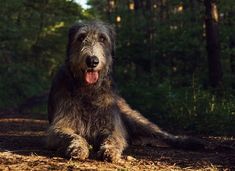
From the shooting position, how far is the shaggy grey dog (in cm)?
639

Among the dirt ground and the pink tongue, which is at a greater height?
the pink tongue

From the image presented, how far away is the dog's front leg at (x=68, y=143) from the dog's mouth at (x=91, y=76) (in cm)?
72

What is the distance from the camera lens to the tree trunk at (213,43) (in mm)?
14078

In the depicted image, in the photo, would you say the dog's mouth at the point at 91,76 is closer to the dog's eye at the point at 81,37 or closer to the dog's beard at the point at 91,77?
the dog's beard at the point at 91,77

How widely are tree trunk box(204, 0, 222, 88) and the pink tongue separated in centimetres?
812

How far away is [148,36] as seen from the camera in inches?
770

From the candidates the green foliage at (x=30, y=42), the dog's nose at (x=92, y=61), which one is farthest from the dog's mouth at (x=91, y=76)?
the green foliage at (x=30, y=42)

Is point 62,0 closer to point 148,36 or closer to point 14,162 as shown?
point 148,36

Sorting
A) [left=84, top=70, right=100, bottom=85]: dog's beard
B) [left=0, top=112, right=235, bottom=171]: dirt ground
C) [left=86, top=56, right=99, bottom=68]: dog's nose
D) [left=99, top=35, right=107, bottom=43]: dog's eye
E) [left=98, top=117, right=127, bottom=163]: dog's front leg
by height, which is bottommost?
[left=0, top=112, right=235, bottom=171]: dirt ground

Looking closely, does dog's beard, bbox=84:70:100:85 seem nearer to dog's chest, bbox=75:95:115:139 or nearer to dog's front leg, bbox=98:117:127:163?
dog's chest, bbox=75:95:115:139

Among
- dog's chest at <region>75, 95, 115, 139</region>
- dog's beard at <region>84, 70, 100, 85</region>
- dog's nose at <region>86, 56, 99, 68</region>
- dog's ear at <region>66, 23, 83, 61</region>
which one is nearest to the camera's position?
dog's nose at <region>86, 56, 99, 68</region>

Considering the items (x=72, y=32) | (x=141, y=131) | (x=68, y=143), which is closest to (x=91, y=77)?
(x=72, y=32)

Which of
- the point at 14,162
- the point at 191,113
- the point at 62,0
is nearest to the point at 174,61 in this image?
the point at 62,0

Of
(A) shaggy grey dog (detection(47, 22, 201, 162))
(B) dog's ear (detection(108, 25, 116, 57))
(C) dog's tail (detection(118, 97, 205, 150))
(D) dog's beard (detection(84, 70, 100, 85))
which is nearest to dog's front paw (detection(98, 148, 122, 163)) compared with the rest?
(A) shaggy grey dog (detection(47, 22, 201, 162))
